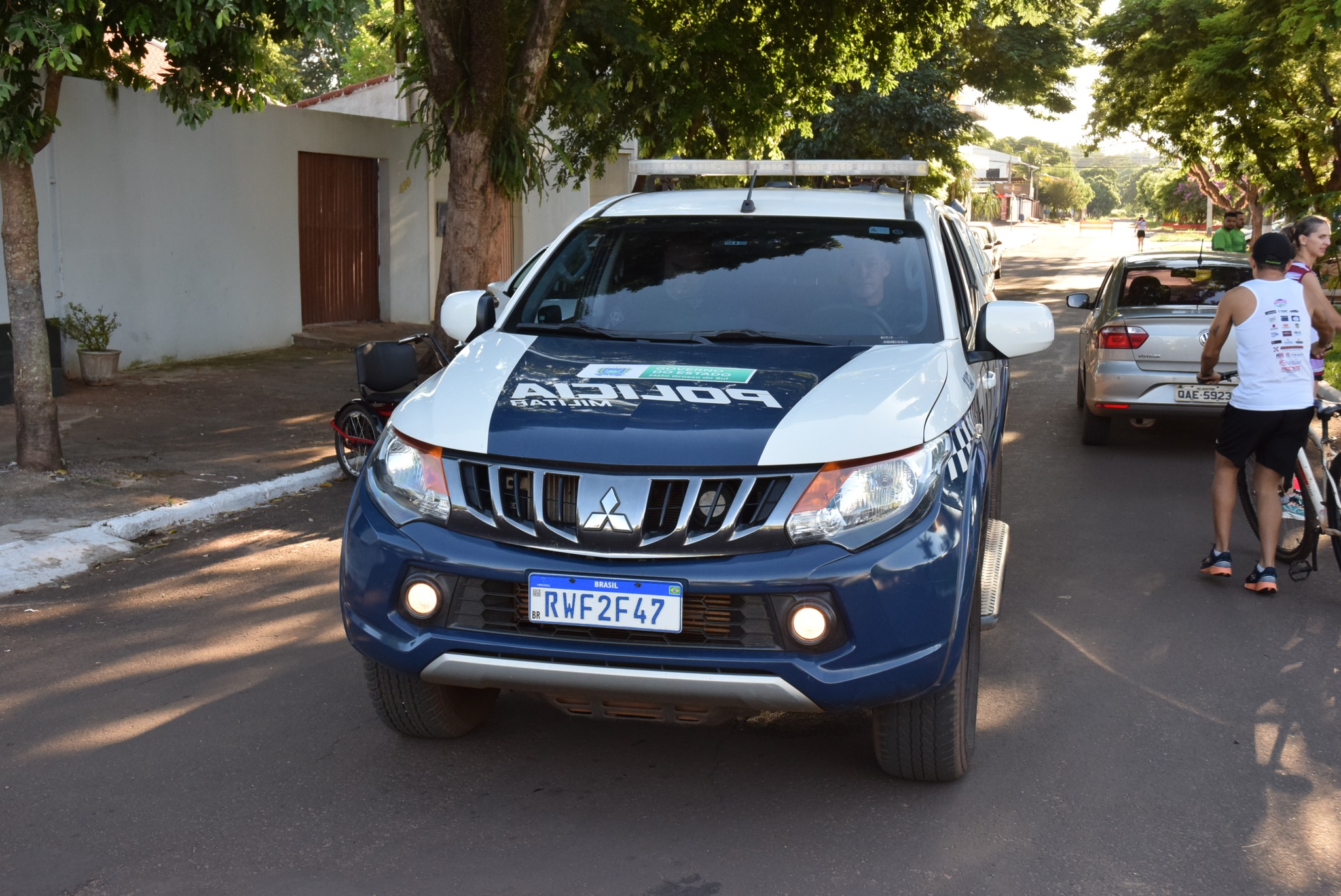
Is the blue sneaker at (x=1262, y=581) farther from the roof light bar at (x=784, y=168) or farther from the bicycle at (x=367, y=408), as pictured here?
the bicycle at (x=367, y=408)

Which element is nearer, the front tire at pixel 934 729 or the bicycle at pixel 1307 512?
the front tire at pixel 934 729

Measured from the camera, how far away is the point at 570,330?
16.0ft

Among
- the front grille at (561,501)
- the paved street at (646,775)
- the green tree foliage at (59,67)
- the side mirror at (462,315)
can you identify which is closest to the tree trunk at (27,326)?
the green tree foliage at (59,67)

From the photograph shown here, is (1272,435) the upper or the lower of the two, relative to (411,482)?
lower

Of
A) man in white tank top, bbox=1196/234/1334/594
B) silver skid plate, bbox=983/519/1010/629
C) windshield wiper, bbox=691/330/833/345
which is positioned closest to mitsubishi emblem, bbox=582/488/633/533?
windshield wiper, bbox=691/330/833/345

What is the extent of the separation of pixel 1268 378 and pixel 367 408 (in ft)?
17.1

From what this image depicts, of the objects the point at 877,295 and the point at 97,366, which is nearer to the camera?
the point at 877,295

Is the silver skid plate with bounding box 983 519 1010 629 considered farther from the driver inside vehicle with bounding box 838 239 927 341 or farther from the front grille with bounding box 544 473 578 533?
the front grille with bounding box 544 473 578 533

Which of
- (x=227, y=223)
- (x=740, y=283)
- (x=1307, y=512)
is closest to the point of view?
(x=740, y=283)

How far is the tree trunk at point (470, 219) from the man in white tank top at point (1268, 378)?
6.72 metres

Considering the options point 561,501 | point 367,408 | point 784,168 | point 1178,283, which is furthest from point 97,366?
point 561,501

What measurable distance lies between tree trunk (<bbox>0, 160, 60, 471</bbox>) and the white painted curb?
1.24 meters

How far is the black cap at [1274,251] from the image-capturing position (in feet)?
19.9

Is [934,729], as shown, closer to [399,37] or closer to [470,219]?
[470,219]
